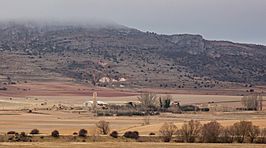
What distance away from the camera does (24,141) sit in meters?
99.5

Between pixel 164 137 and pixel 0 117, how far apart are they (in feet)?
159

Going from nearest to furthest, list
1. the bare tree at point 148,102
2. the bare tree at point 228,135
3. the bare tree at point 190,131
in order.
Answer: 1. the bare tree at point 228,135
2. the bare tree at point 190,131
3. the bare tree at point 148,102

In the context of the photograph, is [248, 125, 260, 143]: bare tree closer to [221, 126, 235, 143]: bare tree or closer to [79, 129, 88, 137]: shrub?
[221, 126, 235, 143]: bare tree

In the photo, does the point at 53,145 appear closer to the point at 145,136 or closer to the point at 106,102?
the point at 145,136

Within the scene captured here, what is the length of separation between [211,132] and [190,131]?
3.55 metres

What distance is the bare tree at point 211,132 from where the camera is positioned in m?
105

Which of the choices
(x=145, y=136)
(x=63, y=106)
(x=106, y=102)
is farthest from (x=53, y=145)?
(x=106, y=102)

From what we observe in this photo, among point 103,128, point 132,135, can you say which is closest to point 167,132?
point 132,135

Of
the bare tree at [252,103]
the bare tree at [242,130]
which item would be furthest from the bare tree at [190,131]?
the bare tree at [252,103]

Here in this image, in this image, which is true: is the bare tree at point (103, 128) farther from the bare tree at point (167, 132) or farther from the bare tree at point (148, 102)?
the bare tree at point (148, 102)

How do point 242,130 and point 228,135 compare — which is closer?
point 228,135

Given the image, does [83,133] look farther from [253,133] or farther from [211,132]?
[253,133]

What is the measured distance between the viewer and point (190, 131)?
351ft

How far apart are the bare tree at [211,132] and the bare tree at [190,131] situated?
120cm
